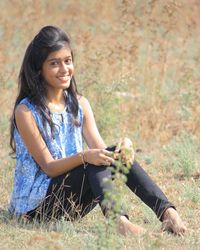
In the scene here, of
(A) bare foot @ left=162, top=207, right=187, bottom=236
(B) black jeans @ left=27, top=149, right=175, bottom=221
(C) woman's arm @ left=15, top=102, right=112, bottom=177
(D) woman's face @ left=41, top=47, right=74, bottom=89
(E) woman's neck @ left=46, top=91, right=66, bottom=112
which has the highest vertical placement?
(D) woman's face @ left=41, top=47, right=74, bottom=89

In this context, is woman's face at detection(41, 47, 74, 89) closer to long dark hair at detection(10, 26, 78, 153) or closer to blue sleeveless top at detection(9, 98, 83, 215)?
long dark hair at detection(10, 26, 78, 153)

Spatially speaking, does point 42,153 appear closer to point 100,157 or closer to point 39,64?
point 100,157

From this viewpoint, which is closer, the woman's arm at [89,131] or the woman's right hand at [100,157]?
the woman's right hand at [100,157]

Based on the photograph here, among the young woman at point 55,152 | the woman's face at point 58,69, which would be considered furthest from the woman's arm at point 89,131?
the woman's face at point 58,69

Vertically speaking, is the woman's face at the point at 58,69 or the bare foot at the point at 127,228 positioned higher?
the woman's face at the point at 58,69

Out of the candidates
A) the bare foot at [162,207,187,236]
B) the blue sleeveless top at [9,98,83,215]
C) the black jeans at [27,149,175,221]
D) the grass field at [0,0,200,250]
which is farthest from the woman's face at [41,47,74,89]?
the bare foot at [162,207,187,236]

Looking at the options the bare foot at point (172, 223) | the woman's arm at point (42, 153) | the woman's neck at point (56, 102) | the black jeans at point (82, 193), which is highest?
the woman's neck at point (56, 102)

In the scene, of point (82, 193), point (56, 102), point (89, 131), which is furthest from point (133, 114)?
point (82, 193)

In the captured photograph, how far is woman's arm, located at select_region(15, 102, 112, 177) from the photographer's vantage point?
470 centimetres

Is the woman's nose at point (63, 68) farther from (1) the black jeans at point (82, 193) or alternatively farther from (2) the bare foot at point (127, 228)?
(2) the bare foot at point (127, 228)

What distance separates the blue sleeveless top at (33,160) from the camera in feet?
16.4

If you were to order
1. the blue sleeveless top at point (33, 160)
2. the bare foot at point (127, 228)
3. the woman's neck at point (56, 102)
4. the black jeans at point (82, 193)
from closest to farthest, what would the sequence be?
the bare foot at point (127, 228) → the black jeans at point (82, 193) → the blue sleeveless top at point (33, 160) → the woman's neck at point (56, 102)

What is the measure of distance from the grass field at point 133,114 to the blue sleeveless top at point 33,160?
5.6 inches

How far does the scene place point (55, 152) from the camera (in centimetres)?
504
